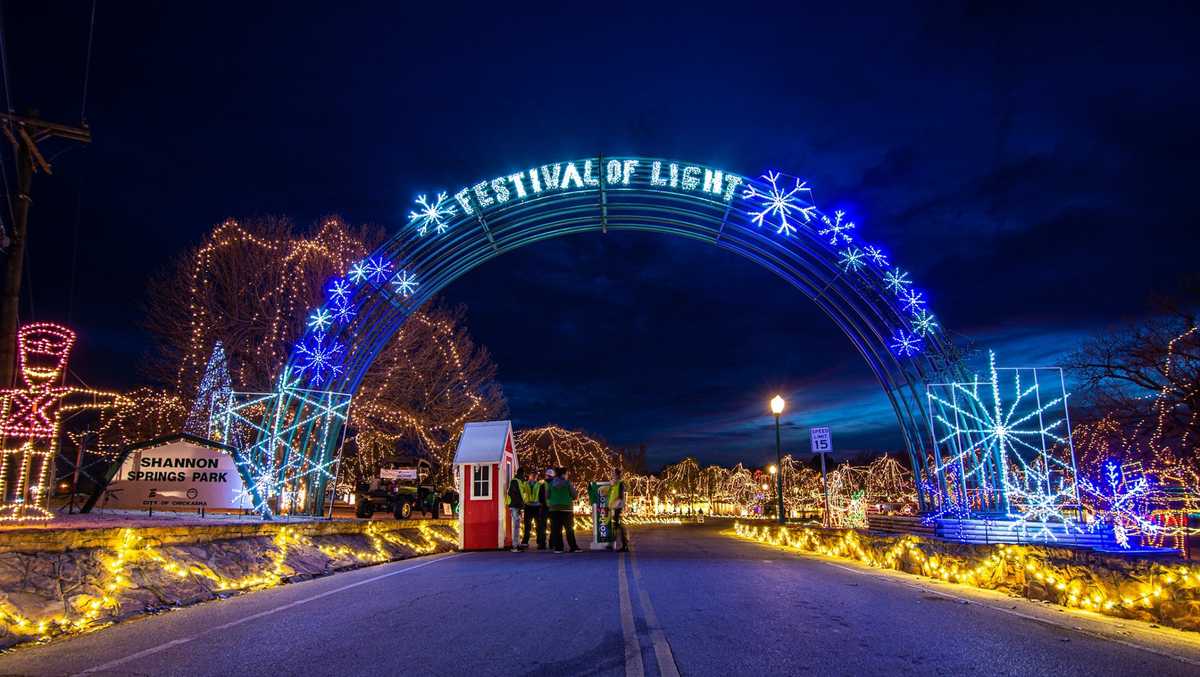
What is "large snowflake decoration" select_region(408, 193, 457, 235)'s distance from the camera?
18.7 metres

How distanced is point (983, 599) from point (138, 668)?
8822 mm

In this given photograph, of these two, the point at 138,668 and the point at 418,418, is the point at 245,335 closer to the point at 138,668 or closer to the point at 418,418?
the point at 418,418

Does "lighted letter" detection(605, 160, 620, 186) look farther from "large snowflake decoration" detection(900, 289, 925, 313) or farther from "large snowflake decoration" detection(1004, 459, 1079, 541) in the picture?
"large snowflake decoration" detection(1004, 459, 1079, 541)

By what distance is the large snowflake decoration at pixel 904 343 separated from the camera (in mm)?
16969

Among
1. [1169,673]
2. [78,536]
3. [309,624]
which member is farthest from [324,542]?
[1169,673]

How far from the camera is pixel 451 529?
2003 centimetres

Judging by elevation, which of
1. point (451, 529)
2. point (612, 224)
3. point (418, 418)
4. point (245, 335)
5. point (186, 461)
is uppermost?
point (612, 224)

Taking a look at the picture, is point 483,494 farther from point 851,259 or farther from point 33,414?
point 851,259

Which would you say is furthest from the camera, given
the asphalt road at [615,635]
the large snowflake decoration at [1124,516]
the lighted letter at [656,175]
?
the lighted letter at [656,175]

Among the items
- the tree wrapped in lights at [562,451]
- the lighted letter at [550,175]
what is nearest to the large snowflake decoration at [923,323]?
the lighted letter at [550,175]

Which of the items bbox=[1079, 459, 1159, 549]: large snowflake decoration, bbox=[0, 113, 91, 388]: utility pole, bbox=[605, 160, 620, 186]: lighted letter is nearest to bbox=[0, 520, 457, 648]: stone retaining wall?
bbox=[0, 113, 91, 388]: utility pole

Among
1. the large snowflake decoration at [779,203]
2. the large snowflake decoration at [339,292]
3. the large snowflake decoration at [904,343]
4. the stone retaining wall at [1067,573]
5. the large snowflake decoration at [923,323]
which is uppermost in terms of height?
the large snowflake decoration at [779,203]

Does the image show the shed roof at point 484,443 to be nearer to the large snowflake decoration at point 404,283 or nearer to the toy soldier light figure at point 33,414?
the large snowflake decoration at point 404,283

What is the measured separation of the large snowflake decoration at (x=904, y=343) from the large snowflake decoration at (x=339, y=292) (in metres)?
14.0
